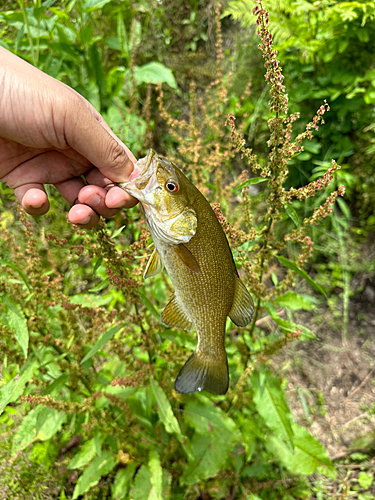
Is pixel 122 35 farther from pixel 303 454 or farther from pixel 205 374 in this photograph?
pixel 303 454

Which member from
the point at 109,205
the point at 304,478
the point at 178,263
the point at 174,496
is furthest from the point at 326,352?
the point at 109,205

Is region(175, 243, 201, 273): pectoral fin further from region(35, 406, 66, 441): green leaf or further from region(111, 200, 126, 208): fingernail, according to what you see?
region(35, 406, 66, 441): green leaf

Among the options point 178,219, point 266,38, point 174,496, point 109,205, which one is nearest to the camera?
point 266,38

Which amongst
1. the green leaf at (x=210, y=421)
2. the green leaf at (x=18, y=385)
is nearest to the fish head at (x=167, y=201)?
the green leaf at (x=18, y=385)

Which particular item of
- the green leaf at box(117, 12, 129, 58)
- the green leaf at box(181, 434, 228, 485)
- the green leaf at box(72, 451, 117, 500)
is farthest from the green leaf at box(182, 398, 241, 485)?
the green leaf at box(117, 12, 129, 58)

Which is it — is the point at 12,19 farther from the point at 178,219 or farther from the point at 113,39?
the point at 178,219
